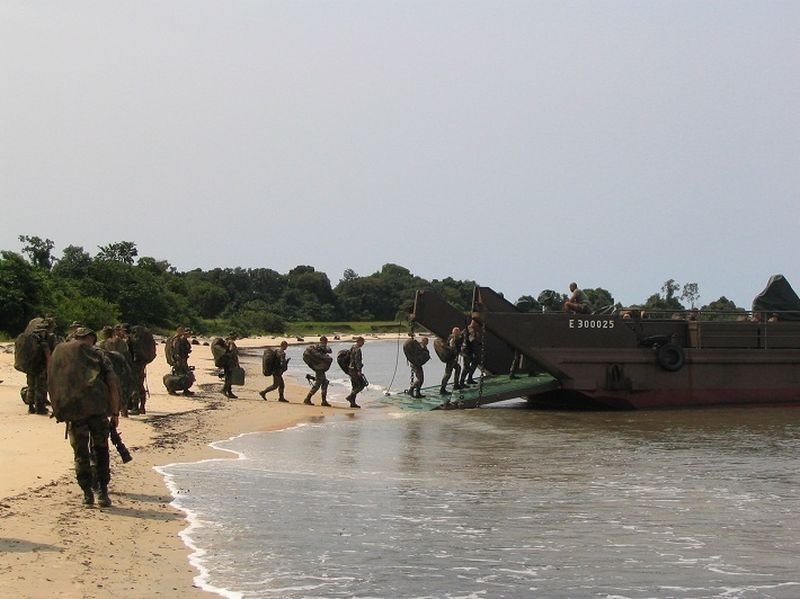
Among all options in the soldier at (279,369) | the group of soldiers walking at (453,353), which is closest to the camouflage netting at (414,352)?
the group of soldiers walking at (453,353)

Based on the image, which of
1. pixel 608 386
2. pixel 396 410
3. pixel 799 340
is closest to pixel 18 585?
pixel 396 410

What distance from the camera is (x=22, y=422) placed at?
594 inches

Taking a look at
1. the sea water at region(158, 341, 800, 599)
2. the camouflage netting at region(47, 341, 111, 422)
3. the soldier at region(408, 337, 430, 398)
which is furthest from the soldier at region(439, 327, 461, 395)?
the camouflage netting at region(47, 341, 111, 422)

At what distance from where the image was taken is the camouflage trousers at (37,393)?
1625 cm

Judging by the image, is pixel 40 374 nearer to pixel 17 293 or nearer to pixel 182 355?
pixel 182 355

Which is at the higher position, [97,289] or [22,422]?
[97,289]

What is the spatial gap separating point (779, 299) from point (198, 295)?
8913cm

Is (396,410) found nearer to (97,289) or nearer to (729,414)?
(729,414)

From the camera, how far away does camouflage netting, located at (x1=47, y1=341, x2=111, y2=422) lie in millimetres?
9305

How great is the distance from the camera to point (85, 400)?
932 cm

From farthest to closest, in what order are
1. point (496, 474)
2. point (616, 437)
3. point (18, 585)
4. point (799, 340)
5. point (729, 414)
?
point (799, 340)
point (729, 414)
point (616, 437)
point (496, 474)
point (18, 585)

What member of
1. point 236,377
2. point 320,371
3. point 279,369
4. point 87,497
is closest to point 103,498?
point 87,497

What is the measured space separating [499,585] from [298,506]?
10.7ft

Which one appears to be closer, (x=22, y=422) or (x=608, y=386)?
(x=22, y=422)
